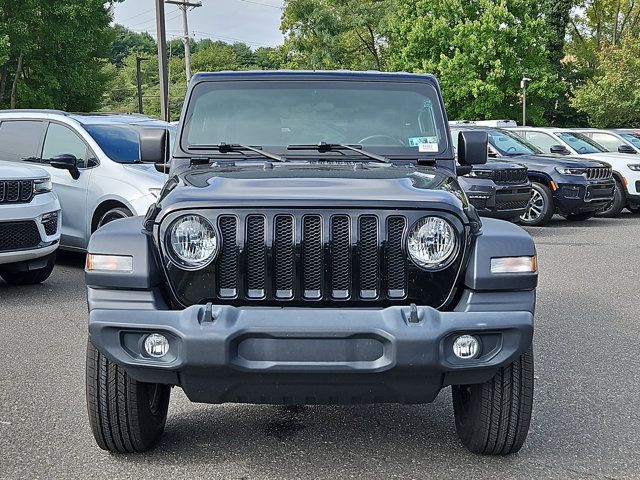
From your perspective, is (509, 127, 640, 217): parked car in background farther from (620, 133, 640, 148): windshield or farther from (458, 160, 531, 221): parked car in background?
(458, 160, 531, 221): parked car in background

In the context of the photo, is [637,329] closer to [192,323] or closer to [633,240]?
[192,323]

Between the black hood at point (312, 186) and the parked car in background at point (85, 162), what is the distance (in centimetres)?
493

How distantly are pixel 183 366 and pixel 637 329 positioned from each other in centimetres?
484

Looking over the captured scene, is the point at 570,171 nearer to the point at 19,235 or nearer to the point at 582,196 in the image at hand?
the point at 582,196

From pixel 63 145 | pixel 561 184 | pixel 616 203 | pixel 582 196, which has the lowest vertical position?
pixel 616 203

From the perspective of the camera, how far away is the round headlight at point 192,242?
3.72 meters

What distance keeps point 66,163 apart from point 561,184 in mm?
8796

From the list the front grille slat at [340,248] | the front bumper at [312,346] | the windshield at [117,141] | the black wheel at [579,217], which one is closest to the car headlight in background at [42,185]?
the windshield at [117,141]

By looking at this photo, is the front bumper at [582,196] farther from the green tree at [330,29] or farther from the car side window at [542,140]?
the green tree at [330,29]

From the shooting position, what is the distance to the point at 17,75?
1217 inches

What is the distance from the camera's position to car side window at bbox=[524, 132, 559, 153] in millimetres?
16953

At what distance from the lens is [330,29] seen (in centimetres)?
5331

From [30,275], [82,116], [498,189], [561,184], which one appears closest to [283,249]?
[30,275]

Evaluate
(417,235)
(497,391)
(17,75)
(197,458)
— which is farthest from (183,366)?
(17,75)
